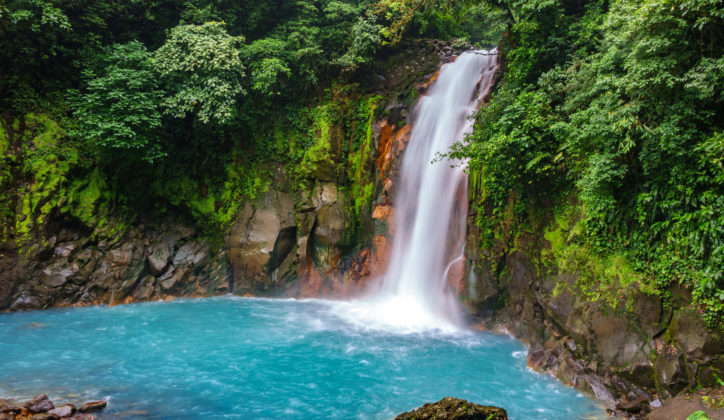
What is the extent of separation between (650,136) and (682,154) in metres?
0.48

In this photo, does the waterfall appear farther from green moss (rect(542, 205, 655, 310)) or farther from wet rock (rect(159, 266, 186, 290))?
wet rock (rect(159, 266, 186, 290))

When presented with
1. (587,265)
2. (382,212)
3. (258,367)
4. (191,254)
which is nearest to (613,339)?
(587,265)

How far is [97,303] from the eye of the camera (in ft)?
38.8

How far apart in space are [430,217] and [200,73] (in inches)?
355

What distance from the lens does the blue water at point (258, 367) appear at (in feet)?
20.6

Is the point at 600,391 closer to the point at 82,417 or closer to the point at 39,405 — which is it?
the point at 82,417

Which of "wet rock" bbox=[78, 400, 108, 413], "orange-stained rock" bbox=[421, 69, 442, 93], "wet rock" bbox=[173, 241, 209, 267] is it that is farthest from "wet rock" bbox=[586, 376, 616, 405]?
"wet rock" bbox=[173, 241, 209, 267]

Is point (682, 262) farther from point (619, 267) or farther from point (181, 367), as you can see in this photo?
point (181, 367)

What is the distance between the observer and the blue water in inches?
247

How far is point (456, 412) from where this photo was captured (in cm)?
495

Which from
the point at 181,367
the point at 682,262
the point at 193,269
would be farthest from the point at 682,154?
the point at 193,269

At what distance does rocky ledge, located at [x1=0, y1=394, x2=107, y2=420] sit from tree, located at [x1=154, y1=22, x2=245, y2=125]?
28.4ft

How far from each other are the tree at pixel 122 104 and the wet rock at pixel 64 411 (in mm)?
7734

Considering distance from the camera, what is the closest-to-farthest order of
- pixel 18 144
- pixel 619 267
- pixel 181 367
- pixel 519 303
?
pixel 619 267, pixel 181 367, pixel 519 303, pixel 18 144
